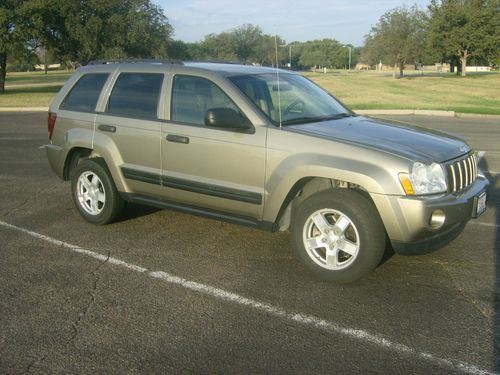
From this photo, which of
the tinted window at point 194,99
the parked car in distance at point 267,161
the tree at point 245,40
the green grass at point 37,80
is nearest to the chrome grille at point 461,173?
the parked car in distance at point 267,161

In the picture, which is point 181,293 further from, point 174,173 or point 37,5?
point 37,5

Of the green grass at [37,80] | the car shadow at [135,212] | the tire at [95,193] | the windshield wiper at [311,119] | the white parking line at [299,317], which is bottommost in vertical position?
the white parking line at [299,317]

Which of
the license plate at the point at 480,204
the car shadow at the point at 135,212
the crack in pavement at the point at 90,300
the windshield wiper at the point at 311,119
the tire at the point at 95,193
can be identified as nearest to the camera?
the crack in pavement at the point at 90,300

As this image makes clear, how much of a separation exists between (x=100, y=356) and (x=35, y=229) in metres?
3.10

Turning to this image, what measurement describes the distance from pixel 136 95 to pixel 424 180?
3.12 meters

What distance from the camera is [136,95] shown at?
567 centimetres

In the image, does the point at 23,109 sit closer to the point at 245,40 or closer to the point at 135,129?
the point at 135,129

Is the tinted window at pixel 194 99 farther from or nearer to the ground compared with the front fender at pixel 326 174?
farther from the ground

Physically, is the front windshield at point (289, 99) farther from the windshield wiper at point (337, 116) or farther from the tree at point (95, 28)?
the tree at point (95, 28)

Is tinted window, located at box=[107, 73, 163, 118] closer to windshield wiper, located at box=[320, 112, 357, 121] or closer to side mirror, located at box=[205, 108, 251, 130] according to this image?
side mirror, located at box=[205, 108, 251, 130]

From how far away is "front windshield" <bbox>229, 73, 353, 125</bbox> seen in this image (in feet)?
16.5

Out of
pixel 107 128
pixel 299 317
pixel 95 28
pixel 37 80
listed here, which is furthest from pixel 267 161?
pixel 37 80

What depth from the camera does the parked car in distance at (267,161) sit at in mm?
4215

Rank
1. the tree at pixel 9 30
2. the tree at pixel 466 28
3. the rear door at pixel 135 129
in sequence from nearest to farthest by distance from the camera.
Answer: the rear door at pixel 135 129, the tree at pixel 9 30, the tree at pixel 466 28
